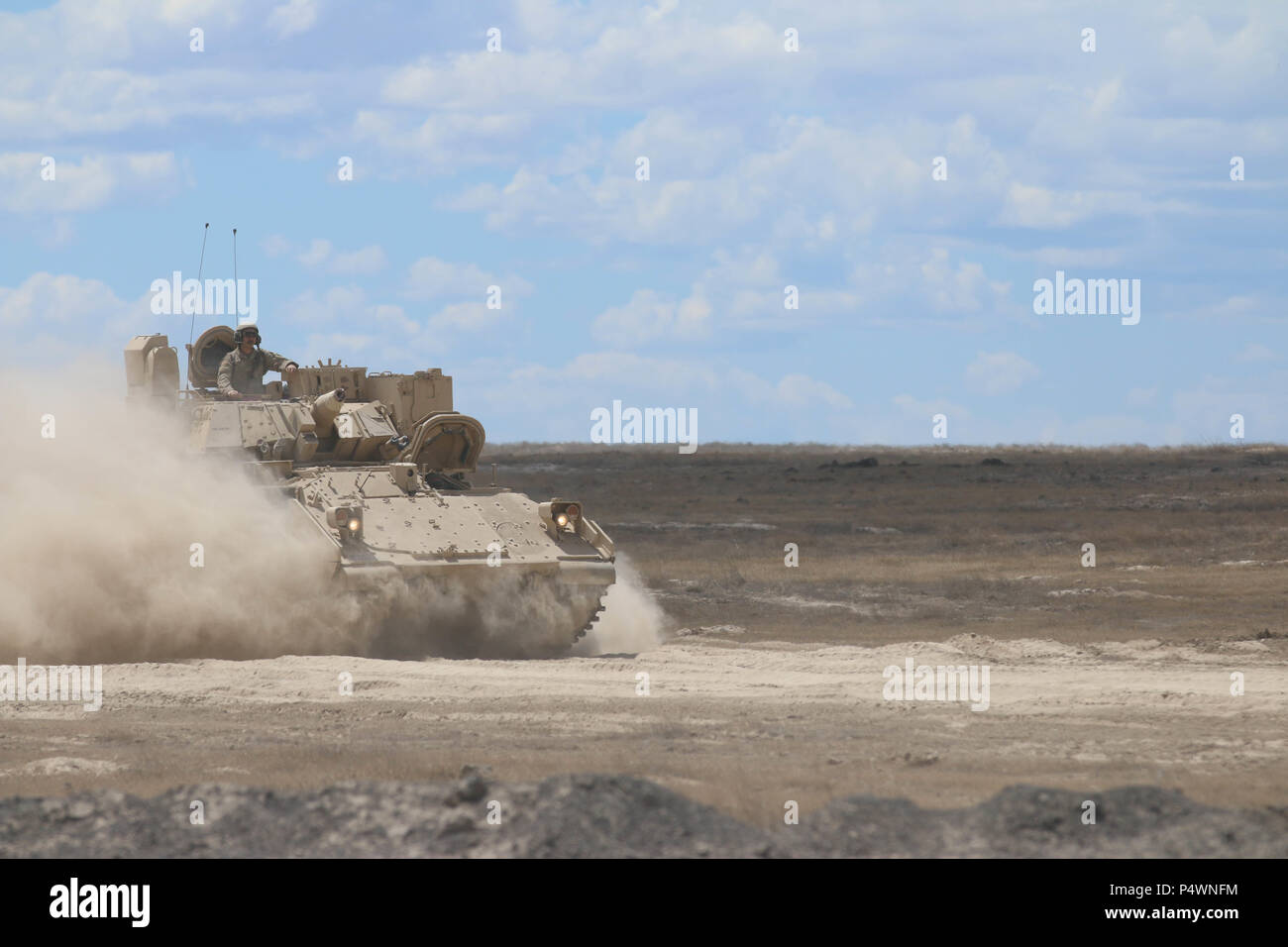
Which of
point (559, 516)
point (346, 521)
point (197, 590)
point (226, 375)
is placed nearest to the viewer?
point (197, 590)

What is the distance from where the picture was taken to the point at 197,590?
15.9 metres

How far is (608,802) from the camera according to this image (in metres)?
8.04

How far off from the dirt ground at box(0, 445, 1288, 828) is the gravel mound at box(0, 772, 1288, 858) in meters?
0.70

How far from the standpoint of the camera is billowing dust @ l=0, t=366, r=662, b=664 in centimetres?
1573

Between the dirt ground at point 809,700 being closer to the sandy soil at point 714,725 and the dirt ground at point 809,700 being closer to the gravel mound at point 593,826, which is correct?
the sandy soil at point 714,725

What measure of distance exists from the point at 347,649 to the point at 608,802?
8566 millimetres

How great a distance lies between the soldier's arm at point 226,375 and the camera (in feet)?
62.9

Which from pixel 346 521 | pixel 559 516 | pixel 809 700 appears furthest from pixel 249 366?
pixel 809 700

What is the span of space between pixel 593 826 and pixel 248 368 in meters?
13.2

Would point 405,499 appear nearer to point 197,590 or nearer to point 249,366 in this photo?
point 197,590

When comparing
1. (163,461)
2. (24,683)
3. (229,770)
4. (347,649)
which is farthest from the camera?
(163,461)
